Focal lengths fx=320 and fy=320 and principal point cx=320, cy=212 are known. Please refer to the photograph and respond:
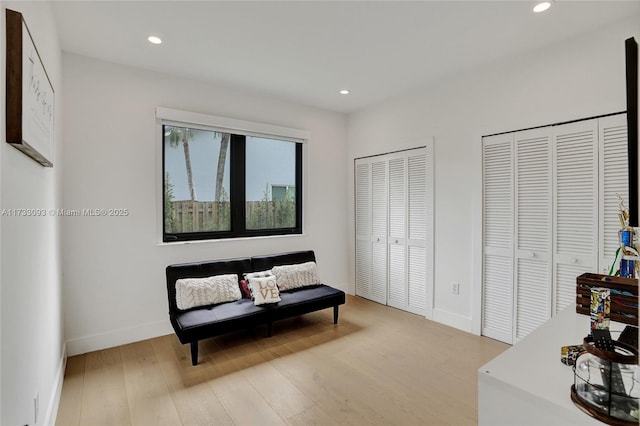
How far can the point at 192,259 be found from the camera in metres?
3.47

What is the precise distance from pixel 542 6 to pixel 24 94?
305 cm

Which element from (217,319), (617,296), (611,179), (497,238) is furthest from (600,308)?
(217,319)

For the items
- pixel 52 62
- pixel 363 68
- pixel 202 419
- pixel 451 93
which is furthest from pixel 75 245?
pixel 451 93

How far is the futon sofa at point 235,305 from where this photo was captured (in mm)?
2707

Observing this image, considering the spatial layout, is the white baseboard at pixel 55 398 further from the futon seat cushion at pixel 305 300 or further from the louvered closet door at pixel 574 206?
the louvered closet door at pixel 574 206

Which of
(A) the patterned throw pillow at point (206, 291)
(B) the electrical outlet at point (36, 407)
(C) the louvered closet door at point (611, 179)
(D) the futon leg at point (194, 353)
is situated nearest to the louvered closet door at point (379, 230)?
(A) the patterned throw pillow at point (206, 291)

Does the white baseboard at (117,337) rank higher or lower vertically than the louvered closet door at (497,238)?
lower

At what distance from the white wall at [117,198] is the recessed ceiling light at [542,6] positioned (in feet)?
9.65

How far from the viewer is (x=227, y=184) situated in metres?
3.81

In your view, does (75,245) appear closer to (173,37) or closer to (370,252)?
(173,37)

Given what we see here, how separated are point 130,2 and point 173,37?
0.44 meters

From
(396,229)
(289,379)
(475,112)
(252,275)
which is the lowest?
(289,379)

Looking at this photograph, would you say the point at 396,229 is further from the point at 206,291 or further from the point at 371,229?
the point at 206,291

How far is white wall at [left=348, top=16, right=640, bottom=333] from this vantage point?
2498 millimetres
